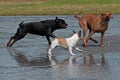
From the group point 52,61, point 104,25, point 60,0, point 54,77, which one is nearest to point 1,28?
point 104,25

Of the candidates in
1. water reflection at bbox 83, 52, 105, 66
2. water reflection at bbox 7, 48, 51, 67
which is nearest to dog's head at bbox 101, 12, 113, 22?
water reflection at bbox 83, 52, 105, 66

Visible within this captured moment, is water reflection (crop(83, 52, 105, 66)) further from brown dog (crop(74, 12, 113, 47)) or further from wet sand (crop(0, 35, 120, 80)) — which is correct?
brown dog (crop(74, 12, 113, 47))

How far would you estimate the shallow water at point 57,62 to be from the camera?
38.4 feet

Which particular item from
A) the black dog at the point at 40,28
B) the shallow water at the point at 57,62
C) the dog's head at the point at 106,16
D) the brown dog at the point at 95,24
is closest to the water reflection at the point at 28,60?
the shallow water at the point at 57,62

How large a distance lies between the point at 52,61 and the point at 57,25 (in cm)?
366

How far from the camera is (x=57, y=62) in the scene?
1375 centimetres

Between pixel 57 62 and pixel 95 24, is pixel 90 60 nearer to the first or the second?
pixel 57 62

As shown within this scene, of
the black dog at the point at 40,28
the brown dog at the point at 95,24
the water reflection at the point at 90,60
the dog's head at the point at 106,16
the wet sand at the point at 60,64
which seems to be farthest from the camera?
the black dog at the point at 40,28

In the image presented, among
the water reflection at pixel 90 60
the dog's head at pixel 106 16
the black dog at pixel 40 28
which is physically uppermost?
the dog's head at pixel 106 16

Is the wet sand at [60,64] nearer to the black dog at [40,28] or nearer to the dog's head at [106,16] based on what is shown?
the black dog at [40,28]

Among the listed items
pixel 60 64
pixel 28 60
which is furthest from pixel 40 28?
pixel 60 64

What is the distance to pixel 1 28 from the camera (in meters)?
24.8

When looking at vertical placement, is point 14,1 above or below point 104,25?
below

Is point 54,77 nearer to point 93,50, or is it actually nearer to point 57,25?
point 93,50
